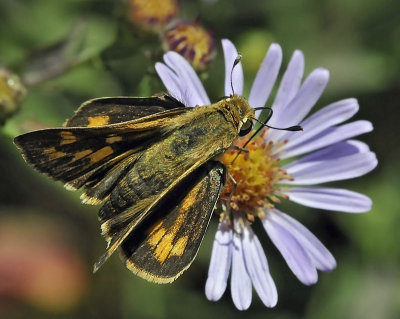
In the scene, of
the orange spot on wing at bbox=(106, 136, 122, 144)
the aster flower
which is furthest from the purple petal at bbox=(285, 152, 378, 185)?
the orange spot on wing at bbox=(106, 136, 122, 144)

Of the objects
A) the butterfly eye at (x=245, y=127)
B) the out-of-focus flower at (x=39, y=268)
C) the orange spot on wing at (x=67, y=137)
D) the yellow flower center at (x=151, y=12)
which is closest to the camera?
the orange spot on wing at (x=67, y=137)

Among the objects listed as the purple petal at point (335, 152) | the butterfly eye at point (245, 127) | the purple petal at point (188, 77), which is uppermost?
the purple petal at point (188, 77)

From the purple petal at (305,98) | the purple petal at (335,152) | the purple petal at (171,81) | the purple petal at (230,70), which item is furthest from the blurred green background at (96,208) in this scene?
the purple petal at (335,152)

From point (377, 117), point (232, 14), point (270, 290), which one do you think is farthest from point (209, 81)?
point (270, 290)

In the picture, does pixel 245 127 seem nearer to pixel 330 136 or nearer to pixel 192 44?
pixel 330 136

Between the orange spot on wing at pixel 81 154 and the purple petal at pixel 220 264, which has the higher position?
the orange spot on wing at pixel 81 154

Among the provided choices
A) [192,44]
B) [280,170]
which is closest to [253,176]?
[280,170]

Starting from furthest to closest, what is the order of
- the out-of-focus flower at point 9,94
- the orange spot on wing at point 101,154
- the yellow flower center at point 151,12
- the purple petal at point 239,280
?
the yellow flower center at point 151,12 → the out-of-focus flower at point 9,94 → the purple petal at point 239,280 → the orange spot on wing at point 101,154

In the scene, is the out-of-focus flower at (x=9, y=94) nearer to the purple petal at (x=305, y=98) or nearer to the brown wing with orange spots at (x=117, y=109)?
the brown wing with orange spots at (x=117, y=109)
